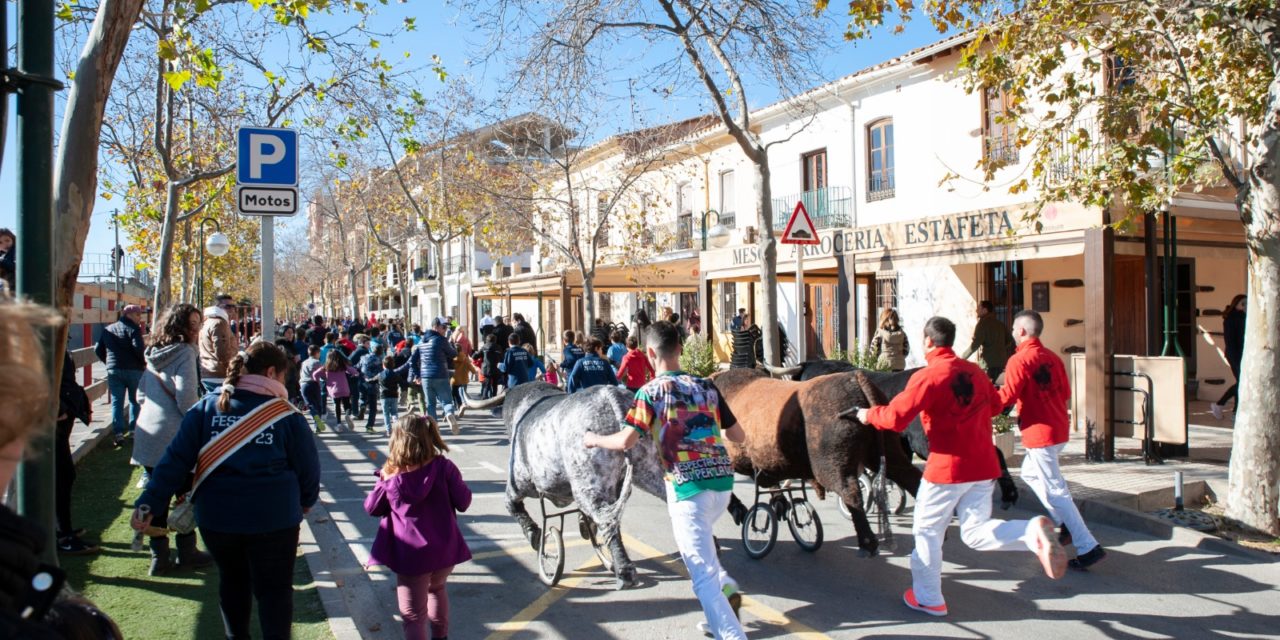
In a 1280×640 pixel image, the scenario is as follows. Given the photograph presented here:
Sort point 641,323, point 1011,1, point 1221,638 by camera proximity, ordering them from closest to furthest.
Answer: point 1221,638 → point 1011,1 → point 641,323

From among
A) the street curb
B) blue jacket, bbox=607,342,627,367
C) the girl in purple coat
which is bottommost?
the street curb

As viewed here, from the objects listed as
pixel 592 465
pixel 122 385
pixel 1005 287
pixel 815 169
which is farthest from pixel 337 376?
pixel 815 169

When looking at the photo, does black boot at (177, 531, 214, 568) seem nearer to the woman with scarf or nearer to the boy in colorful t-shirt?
the woman with scarf

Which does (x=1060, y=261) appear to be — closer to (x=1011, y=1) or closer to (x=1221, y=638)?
(x=1011, y=1)

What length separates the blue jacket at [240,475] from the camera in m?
3.89

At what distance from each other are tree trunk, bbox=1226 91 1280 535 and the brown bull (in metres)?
2.61

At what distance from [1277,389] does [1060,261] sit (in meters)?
10.2

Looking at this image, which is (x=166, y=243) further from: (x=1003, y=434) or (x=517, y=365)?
(x=1003, y=434)

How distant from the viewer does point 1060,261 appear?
16.3 m

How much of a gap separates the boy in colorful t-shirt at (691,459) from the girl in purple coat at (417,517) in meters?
0.86

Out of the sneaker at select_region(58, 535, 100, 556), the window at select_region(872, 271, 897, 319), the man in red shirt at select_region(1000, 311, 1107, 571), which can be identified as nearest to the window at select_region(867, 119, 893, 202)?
the window at select_region(872, 271, 897, 319)

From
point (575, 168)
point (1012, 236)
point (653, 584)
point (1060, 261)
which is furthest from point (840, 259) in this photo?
point (575, 168)

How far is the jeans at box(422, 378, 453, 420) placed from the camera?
12953mm

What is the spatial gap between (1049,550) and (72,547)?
20.4ft
